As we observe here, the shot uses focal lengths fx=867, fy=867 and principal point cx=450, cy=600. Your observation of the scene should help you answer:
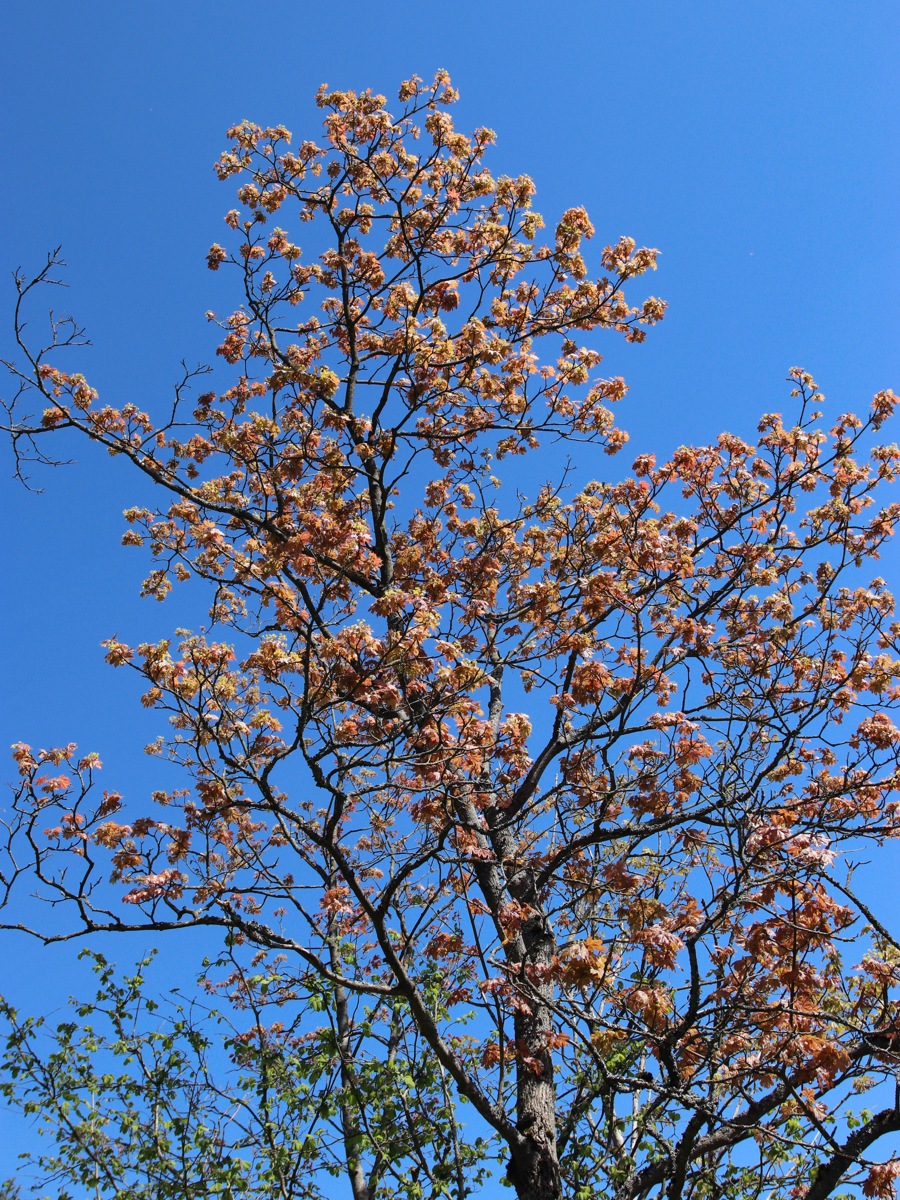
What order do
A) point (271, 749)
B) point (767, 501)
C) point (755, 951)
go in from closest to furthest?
point (755, 951) < point (271, 749) < point (767, 501)

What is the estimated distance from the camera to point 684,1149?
5.90m

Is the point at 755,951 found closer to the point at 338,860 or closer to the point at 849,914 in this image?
the point at 849,914

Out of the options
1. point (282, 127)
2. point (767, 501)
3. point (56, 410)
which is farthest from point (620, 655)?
point (282, 127)

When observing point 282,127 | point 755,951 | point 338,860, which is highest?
point 282,127

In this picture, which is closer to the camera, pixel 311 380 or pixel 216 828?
pixel 216 828

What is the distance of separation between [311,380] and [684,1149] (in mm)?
7426

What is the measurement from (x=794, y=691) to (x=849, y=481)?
3138mm

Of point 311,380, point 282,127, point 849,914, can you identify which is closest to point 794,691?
point 849,914

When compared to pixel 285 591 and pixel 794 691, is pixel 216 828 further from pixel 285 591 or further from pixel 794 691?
pixel 794 691

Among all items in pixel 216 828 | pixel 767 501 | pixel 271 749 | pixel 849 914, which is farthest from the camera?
pixel 767 501

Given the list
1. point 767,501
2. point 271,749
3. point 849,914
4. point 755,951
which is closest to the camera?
point 755,951

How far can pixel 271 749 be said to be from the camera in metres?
7.88

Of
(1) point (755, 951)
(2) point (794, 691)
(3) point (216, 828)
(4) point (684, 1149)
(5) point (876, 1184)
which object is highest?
(3) point (216, 828)

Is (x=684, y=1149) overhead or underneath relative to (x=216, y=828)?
underneath
